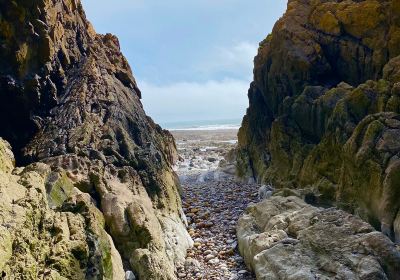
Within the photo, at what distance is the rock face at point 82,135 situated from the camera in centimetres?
1066

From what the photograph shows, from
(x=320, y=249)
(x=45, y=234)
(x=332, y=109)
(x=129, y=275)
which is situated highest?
(x=332, y=109)

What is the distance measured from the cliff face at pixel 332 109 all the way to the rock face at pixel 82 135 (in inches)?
268

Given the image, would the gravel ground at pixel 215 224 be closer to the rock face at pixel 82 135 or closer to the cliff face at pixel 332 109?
the rock face at pixel 82 135

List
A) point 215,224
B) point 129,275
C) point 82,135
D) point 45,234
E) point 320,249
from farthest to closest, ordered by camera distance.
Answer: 1. point 215,224
2. point 82,135
3. point 129,275
4. point 320,249
5. point 45,234

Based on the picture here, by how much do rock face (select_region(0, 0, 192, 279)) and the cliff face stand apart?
681 cm

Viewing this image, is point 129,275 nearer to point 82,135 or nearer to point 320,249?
point 320,249

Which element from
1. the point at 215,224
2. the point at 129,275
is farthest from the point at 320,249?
the point at 215,224

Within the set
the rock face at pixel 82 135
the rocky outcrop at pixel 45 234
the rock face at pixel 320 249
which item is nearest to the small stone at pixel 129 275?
the rock face at pixel 82 135

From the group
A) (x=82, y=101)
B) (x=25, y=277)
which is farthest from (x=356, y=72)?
(x=25, y=277)

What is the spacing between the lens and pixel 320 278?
839 centimetres

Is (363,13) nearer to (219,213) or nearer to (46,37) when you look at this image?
(219,213)

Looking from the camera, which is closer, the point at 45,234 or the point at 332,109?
the point at 45,234

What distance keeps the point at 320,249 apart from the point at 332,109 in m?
10.6

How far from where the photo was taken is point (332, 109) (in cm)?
1845
